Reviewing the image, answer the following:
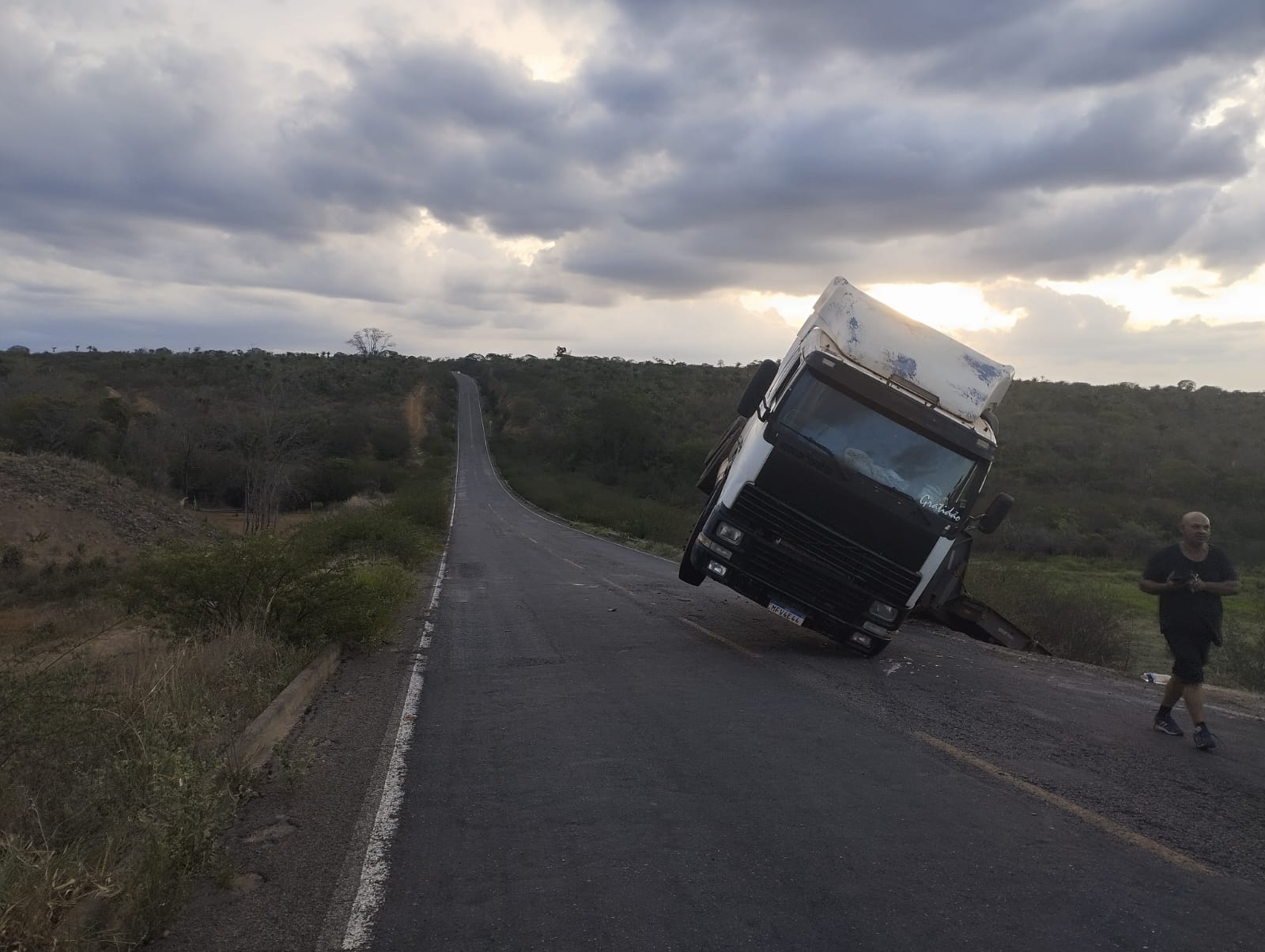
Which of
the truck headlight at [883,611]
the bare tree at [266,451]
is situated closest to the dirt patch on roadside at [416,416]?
the bare tree at [266,451]

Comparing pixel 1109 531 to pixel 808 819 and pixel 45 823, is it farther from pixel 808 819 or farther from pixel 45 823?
pixel 45 823

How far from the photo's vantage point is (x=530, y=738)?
22.5 ft

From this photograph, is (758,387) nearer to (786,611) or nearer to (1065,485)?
(786,611)

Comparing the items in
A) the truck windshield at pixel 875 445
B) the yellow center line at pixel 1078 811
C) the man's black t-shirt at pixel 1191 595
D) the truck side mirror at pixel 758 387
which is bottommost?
the yellow center line at pixel 1078 811

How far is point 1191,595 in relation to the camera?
22.8 ft

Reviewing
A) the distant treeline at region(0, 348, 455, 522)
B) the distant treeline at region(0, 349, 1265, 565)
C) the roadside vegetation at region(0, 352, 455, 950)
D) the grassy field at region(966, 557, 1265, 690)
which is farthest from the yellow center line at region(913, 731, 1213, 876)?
the distant treeline at region(0, 348, 455, 522)

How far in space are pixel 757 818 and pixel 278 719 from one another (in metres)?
3.81

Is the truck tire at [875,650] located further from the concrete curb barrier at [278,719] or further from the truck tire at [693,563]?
the concrete curb barrier at [278,719]

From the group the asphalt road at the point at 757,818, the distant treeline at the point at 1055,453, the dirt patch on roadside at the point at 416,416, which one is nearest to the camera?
the asphalt road at the point at 757,818

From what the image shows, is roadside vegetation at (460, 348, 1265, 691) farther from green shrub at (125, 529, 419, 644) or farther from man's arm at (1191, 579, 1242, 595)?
green shrub at (125, 529, 419, 644)

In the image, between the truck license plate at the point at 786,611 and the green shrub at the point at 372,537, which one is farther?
the green shrub at the point at 372,537

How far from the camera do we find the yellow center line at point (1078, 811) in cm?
468

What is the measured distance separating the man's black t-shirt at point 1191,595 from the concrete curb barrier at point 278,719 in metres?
6.36

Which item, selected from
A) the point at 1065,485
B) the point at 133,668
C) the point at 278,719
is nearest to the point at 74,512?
the point at 133,668
